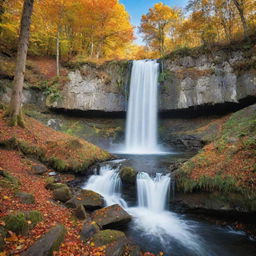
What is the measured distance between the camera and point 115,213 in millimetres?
4809

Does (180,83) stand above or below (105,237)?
above

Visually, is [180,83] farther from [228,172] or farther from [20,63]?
[20,63]

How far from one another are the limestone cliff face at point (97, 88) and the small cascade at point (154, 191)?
9.45 m

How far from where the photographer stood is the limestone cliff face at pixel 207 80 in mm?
12328

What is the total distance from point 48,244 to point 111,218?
2085mm

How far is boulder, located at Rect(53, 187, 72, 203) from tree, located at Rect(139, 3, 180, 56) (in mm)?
21245

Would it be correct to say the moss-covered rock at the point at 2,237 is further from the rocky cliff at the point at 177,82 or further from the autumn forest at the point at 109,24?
the autumn forest at the point at 109,24

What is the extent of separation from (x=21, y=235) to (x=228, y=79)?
47.6 ft

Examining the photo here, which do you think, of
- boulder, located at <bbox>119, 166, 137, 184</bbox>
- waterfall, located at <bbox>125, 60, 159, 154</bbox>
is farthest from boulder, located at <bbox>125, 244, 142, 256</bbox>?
waterfall, located at <bbox>125, 60, 159, 154</bbox>

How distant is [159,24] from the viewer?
21188 mm

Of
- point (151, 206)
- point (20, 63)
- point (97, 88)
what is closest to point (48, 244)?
point (151, 206)

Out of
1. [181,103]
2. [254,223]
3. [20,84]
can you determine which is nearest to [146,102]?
[181,103]

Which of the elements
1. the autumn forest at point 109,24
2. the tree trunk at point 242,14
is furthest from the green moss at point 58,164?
the tree trunk at point 242,14

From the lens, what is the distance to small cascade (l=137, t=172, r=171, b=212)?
6.09 meters
